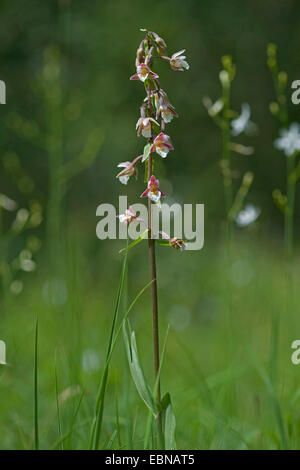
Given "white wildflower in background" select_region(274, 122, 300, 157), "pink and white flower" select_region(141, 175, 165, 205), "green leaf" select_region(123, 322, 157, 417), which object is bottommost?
"green leaf" select_region(123, 322, 157, 417)

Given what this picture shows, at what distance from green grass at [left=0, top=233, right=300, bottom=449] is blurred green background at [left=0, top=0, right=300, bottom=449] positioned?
0.05 ft

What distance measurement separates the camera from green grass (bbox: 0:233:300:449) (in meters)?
1.36

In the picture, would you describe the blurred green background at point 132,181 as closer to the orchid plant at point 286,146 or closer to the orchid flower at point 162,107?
the orchid plant at point 286,146

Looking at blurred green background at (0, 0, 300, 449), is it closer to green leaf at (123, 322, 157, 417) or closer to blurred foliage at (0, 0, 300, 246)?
blurred foliage at (0, 0, 300, 246)

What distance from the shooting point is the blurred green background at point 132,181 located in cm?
244

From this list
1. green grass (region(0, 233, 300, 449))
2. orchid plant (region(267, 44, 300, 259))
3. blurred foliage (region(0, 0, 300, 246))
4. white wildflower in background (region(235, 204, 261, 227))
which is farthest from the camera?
blurred foliage (region(0, 0, 300, 246))

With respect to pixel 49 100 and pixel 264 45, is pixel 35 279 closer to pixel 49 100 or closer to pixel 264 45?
pixel 49 100

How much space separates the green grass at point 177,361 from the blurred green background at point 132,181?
16 millimetres

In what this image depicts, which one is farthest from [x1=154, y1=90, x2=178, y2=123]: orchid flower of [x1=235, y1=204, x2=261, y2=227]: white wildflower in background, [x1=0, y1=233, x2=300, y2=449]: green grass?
[x1=235, y1=204, x2=261, y2=227]: white wildflower in background

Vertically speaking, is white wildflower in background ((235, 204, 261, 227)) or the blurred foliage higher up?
the blurred foliage

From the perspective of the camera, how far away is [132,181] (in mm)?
5781

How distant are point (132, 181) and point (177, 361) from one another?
296cm

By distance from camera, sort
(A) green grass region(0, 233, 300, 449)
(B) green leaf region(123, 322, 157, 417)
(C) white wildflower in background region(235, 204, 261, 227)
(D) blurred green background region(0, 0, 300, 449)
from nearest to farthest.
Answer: (B) green leaf region(123, 322, 157, 417) < (A) green grass region(0, 233, 300, 449) < (C) white wildflower in background region(235, 204, 261, 227) < (D) blurred green background region(0, 0, 300, 449)
